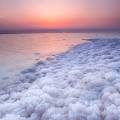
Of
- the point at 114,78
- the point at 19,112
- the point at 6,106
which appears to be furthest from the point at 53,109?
the point at 114,78

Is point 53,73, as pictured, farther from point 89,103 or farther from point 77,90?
point 89,103

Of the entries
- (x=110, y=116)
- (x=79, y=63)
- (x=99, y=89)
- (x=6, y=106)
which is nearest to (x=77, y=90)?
(x=99, y=89)

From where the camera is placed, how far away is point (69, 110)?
3.51 meters

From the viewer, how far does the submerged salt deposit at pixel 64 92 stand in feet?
11.1

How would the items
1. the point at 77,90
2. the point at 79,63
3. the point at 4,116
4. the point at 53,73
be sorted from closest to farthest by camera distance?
the point at 4,116 → the point at 77,90 → the point at 53,73 → the point at 79,63

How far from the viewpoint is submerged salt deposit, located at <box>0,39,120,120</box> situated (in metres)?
3.38

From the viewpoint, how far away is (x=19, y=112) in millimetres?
3418

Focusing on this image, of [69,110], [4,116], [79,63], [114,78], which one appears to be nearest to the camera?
[4,116]

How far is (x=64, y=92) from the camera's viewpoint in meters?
4.21

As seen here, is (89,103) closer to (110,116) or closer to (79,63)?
(110,116)

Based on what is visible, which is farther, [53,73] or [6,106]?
[53,73]

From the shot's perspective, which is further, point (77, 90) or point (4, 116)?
point (77, 90)

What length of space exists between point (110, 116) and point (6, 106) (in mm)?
1584

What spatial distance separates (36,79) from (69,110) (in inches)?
64.7
